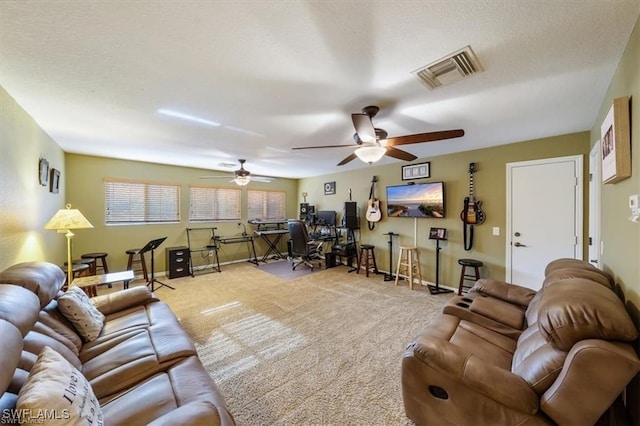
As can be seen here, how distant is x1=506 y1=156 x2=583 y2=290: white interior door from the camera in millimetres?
3158

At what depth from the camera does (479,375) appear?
1.26 meters

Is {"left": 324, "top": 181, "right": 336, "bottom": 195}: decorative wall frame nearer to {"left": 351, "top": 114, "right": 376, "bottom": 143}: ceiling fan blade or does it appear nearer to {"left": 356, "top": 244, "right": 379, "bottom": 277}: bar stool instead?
{"left": 356, "top": 244, "right": 379, "bottom": 277}: bar stool

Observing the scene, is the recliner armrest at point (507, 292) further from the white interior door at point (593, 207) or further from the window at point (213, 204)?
the window at point (213, 204)

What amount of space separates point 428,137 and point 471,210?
2.28 m

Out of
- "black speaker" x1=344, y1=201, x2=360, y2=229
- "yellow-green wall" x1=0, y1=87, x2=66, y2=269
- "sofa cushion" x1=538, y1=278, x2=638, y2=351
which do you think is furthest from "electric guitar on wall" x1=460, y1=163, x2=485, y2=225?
"yellow-green wall" x1=0, y1=87, x2=66, y2=269

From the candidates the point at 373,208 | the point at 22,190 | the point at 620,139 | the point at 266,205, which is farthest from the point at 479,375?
the point at 266,205

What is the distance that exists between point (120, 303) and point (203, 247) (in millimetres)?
3719

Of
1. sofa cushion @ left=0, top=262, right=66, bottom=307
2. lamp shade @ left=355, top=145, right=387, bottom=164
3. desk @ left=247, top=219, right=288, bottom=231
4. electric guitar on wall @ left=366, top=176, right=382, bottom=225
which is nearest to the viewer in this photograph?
sofa cushion @ left=0, top=262, right=66, bottom=307

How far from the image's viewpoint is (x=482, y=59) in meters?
1.65

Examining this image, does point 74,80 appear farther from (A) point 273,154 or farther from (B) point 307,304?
(B) point 307,304

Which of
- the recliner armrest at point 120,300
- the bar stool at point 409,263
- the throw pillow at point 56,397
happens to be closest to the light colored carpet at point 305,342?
the bar stool at point 409,263

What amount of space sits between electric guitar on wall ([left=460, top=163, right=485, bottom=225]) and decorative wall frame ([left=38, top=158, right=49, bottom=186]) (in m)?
5.78

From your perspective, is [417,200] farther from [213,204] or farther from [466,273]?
[213,204]

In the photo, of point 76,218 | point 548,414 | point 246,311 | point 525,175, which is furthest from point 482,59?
point 76,218
